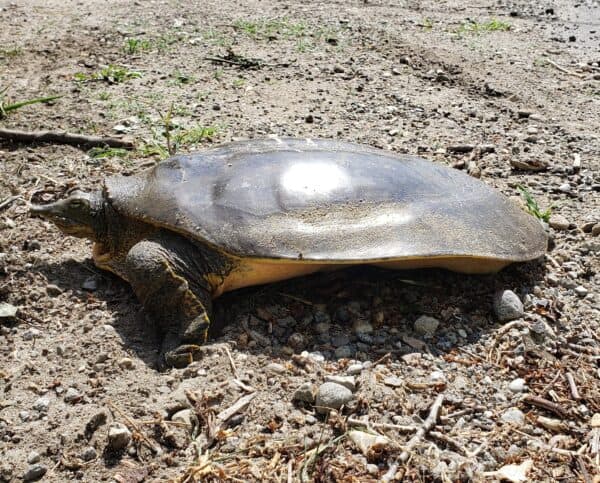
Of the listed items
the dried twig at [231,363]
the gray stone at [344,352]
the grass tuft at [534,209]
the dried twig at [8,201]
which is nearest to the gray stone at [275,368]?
the dried twig at [231,363]

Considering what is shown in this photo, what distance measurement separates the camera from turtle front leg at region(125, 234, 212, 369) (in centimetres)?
284

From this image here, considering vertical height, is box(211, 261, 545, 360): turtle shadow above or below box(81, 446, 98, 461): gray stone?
below

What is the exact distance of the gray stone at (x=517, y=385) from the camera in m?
2.58

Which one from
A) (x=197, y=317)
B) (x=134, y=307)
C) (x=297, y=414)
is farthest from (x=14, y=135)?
(x=297, y=414)

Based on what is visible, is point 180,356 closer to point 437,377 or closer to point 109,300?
point 109,300

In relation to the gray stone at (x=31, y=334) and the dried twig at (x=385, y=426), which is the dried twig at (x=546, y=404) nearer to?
the dried twig at (x=385, y=426)

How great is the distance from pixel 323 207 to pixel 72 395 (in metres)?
1.26

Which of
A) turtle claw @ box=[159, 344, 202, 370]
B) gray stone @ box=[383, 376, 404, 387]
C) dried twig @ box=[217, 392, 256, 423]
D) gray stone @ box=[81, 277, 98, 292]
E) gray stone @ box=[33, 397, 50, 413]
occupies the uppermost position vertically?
dried twig @ box=[217, 392, 256, 423]

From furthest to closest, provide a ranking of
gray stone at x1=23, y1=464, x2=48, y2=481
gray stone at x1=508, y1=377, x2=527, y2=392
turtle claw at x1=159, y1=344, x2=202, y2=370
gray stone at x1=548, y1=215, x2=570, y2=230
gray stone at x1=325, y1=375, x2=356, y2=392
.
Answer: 1. gray stone at x1=548, y1=215, x2=570, y2=230
2. turtle claw at x1=159, y1=344, x2=202, y2=370
3. gray stone at x1=508, y1=377, x2=527, y2=392
4. gray stone at x1=325, y1=375, x2=356, y2=392
5. gray stone at x1=23, y1=464, x2=48, y2=481

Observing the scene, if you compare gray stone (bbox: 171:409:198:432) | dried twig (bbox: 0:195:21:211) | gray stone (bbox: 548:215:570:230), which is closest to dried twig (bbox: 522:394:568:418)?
gray stone (bbox: 171:409:198:432)

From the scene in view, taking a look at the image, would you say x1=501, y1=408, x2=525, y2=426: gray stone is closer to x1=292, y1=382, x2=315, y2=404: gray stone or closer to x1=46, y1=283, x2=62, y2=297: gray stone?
x1=292, y1=382, x2=315, y2=404: gray stone

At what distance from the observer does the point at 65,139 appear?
4492 mm

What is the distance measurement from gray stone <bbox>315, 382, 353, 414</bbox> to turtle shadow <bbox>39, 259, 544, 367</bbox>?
315 mm

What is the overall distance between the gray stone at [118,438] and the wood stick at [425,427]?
0.90m
